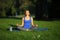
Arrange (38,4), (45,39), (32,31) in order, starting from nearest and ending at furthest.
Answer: (45,39) < (32,31) < (38,4)

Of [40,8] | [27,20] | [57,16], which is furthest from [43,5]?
[27,20]

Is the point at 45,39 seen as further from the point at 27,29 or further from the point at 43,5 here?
the point at 43,5

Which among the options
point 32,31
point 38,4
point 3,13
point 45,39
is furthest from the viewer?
point 3,13

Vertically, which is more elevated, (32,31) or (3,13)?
(32,31)

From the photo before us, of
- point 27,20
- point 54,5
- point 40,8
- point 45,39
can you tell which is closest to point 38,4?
point 40,8

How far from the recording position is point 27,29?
12.9 metres

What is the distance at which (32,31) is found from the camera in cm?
1275

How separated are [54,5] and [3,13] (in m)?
29.5

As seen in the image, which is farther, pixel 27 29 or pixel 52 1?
pixel 52 1

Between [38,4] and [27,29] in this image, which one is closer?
[27,29]

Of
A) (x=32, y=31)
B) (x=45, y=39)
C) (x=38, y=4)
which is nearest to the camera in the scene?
(x=45, y=39)

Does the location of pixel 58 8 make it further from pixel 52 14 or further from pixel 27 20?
pixel 27 20

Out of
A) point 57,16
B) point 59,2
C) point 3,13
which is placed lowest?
point 3,13

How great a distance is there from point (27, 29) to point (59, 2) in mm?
26824
